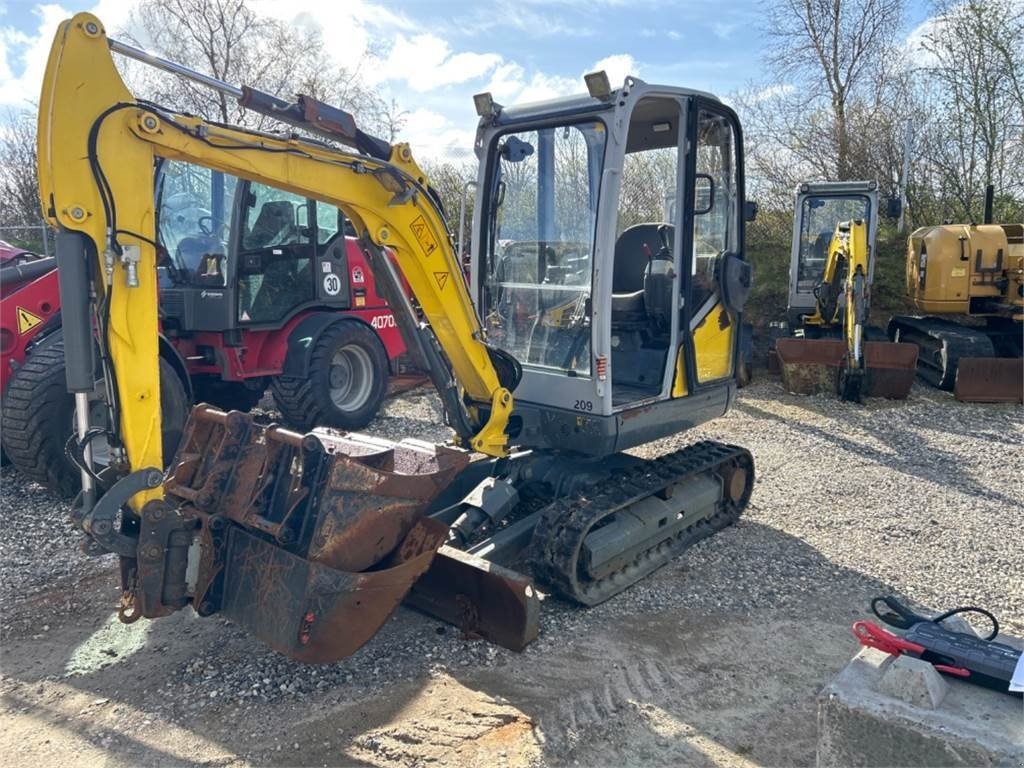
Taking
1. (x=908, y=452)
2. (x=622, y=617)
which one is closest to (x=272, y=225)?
(x=622, y=617)

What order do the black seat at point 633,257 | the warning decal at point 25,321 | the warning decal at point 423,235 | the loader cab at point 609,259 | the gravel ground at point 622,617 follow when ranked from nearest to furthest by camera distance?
the gravel ground at point 622,617
the warning decal at point 423,235
the loader cab at point 609,259
the black seat at point 633,257
the warning decal at point 25,321

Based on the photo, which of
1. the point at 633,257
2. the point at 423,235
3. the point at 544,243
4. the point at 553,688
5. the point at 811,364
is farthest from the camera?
the point at 811,364

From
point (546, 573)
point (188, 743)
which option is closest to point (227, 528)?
point (188, 743)

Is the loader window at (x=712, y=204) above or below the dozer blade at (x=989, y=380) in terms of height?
above

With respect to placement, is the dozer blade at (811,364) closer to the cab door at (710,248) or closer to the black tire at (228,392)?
the cab door at (710,248)

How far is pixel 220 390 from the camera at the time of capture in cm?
724

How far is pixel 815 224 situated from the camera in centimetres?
1145

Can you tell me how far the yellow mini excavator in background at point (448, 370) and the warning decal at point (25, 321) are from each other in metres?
2.72

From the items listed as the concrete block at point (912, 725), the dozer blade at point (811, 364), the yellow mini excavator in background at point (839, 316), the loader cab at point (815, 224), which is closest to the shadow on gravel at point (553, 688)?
the concrete block at point (912, 725)

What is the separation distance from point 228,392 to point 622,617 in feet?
15.6

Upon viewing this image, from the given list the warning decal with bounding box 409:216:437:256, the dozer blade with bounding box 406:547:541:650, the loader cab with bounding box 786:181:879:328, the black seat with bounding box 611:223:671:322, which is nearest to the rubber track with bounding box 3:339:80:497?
the warning decal with bounding box 409:216:437:256

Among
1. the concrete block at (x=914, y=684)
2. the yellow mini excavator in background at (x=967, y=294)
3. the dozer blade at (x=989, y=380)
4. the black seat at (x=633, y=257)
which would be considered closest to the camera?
the concrete block at (x=914, y=684)

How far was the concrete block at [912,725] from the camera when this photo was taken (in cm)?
201

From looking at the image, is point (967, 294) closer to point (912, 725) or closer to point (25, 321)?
point (912, 725)
